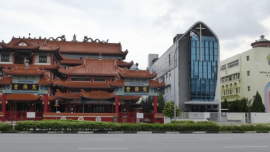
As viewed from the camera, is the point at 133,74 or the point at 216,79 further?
the point at 216,79

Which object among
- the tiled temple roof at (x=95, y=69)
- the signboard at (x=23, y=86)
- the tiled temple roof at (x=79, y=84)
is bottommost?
the signboard at (x=23, y=86)

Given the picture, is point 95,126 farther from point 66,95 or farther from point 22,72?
point 66,95

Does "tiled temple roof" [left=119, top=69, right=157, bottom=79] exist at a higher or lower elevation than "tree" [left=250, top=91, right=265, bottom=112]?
higher

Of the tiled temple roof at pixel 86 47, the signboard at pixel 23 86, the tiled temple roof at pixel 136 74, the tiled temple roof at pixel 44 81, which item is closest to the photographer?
the signboard at pixel 23 86

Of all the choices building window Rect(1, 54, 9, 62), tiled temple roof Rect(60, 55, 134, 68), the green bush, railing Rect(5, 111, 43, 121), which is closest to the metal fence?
tiled temple roof Rect(60, 55, 134, 68)

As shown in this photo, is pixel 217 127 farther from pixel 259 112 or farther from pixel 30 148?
pixel 259 112

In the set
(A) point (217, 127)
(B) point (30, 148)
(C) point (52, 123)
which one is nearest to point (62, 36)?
(C) point (52, 123)

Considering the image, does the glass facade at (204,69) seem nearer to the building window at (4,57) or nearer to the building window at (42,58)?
the building window at (42,58)

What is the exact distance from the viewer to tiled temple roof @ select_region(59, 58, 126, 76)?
42594mm

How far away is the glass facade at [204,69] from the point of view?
5453 centimetres

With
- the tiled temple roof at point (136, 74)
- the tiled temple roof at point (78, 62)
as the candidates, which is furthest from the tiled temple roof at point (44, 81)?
the tiled temple roof at point (78, 62)

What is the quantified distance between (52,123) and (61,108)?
20.4 m

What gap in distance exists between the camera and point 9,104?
4044 centimetres

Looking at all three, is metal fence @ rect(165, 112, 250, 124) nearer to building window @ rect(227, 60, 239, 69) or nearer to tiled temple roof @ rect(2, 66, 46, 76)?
building window @ rect(227, 60, 239, 69)
